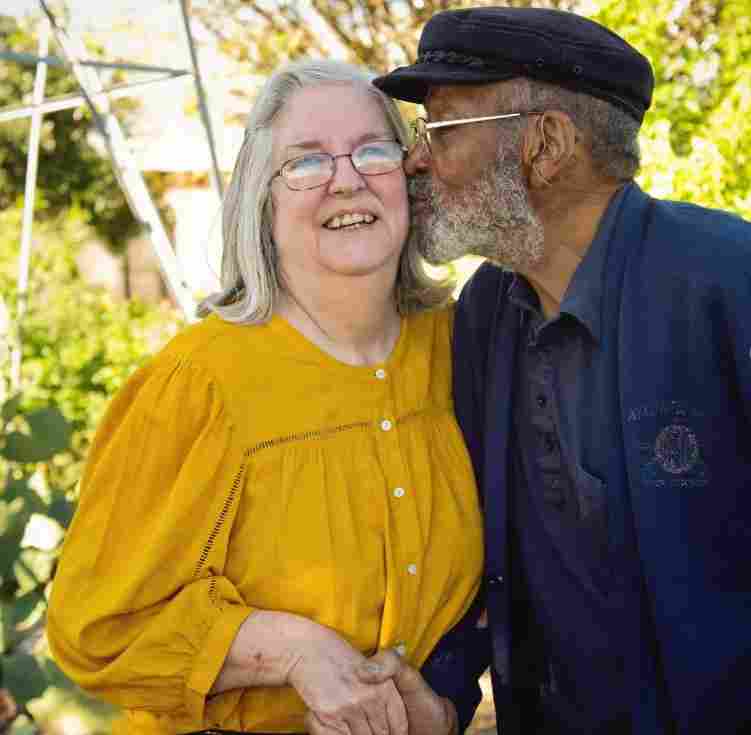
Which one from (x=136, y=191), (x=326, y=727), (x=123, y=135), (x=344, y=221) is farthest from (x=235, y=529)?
(x=123, y=135)

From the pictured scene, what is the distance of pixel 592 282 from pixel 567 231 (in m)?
0.20

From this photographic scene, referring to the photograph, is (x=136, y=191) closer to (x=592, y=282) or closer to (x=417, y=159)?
(x=417, y=159)

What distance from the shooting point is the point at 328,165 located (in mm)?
2338

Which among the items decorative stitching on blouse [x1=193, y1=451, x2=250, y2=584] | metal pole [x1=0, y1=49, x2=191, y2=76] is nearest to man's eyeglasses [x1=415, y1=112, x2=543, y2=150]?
decorative stitching on blouse [x1=193, y1=451, x2=250, y2=584]

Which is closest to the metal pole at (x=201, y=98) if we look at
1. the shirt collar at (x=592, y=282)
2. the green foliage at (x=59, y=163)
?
the shirt collar at (x=592, y=282)

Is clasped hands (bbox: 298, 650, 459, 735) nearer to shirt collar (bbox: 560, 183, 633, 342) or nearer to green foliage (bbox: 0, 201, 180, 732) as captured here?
green foliage (bbox: 0, 201, 180, 732)

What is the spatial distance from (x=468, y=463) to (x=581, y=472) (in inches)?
14.0

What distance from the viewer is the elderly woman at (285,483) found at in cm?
212

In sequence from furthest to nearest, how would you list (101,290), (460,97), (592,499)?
(101,290) → (460,97) → (592,499)

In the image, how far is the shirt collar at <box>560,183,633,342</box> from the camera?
2268mm

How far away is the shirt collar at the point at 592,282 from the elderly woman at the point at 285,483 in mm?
413

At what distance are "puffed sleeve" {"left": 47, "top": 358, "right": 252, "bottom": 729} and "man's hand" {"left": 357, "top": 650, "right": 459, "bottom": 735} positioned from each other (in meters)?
0.28

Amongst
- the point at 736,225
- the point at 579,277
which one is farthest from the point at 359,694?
the point at 736,225

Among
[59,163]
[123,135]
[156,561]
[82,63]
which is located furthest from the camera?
[59,163]
